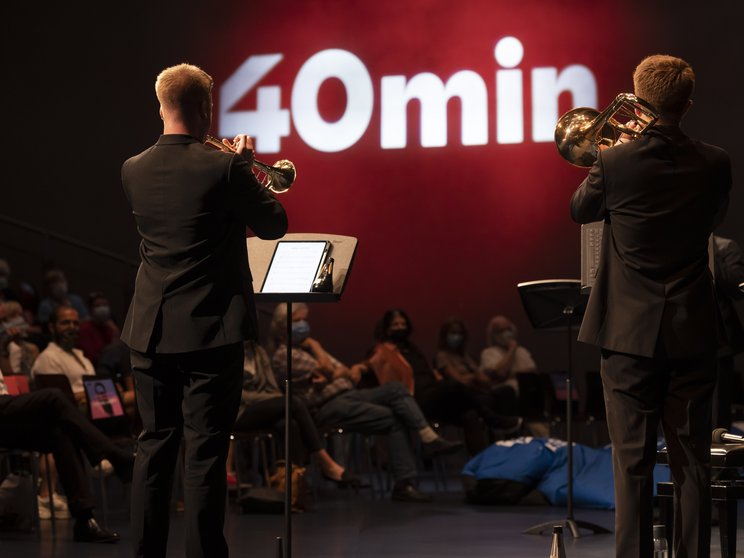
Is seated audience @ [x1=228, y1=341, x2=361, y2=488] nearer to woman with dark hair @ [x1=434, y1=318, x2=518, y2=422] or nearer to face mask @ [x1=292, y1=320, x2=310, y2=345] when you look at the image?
face mask @ [x1=292, y1=320, x2=310, y2=345]

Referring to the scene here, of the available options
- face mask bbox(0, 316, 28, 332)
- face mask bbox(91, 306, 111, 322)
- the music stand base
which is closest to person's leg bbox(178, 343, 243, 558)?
the music stand base

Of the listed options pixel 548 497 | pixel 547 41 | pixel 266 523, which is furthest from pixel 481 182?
pixel 266 523

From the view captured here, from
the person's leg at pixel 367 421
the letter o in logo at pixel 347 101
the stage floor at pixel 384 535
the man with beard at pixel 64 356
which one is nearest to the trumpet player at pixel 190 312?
the stage floor at pixel 384 535

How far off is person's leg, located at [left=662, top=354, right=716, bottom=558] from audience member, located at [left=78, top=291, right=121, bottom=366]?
5962mm

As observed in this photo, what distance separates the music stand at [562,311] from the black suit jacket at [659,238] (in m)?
1.76

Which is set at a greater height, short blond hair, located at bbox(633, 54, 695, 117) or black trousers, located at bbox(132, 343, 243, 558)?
short blond hair, located at bbox(633, 54, 695, 117)

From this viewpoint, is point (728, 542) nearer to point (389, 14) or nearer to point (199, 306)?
point (199, 306)

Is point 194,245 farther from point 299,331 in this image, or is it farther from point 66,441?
point 299,331

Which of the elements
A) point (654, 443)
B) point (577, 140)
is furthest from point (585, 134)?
point (654, 443)

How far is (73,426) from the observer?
5133mm

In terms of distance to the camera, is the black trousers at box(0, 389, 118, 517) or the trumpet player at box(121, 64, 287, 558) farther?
the black trousers at box(0, 389, 118, 517)

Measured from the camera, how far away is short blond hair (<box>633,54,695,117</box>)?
2951 mm

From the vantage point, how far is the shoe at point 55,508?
582cm

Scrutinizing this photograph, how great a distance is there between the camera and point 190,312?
2.91 meters
